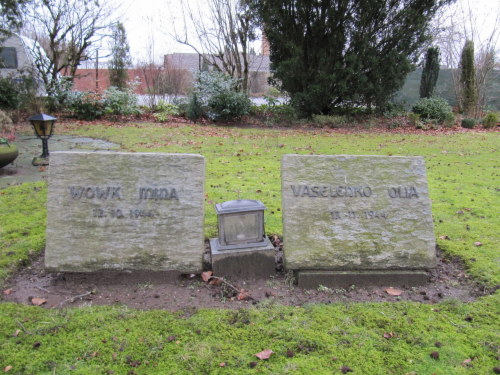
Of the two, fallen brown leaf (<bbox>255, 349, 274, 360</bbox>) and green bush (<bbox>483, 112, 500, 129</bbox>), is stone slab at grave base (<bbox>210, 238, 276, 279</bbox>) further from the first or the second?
green bush (<bbox>483, 112, 500, 129</bbox>)

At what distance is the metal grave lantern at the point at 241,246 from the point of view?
3.43m

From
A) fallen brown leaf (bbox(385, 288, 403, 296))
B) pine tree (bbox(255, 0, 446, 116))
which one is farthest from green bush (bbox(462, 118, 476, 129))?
fallen brown leaf (bbox(385, 288, 403, 296))

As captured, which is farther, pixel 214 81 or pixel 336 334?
pixel 214 81

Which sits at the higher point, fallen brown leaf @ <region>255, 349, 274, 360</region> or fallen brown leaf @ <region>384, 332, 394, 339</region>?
fallen brown leaf @ <region>384, 332, 394, 339</region>

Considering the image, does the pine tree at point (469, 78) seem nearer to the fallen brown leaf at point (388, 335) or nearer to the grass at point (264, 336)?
the grass at point (264, 336)

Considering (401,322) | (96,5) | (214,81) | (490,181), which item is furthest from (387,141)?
(96,5)

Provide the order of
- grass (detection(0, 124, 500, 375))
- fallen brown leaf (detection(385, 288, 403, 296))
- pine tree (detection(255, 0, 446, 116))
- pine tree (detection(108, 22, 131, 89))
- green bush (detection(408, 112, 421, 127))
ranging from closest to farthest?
grass (detection(0, 124, 500, 375)) < fallen brown leaf (detection(385, 288, 403, 296)) < pine tree (detection(255, 0, 446, 116)) < green bush (detection(408, 112, 421, 127)) < pine tree (detection(108, 22, 131, 89))

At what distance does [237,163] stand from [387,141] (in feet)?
19.6

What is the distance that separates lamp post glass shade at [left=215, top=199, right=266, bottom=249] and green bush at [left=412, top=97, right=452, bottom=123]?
1555 cm

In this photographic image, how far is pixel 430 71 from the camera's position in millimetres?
19375

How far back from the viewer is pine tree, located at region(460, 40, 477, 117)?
2023cm

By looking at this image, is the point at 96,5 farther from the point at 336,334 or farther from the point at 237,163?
the point at 336,334

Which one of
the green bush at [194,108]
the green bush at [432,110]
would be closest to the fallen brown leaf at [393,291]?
the green bush at [194,108]

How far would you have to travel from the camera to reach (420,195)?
11.6 feet
